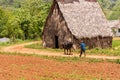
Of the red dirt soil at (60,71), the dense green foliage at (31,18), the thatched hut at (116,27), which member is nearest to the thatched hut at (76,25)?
the red dirt soil at (60,71)

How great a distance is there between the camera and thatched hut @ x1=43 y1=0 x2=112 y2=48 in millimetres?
44188

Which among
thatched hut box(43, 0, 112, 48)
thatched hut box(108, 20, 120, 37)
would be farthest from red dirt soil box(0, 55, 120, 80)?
thatched hut box(108, 20, 120, 37)

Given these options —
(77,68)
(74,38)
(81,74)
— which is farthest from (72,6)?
(81,74)

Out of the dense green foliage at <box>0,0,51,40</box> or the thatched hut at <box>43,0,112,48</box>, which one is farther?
the dense green foliage at <box>0,0,51,40</box>

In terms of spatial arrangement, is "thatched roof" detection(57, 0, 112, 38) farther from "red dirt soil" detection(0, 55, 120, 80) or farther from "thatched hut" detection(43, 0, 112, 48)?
"red dirt soil" detection(0, 55, 120, 80)

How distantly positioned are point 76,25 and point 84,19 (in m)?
2.49

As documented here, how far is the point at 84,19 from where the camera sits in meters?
46.2

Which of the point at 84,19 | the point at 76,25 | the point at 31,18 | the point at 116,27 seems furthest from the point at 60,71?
the point at 116,27

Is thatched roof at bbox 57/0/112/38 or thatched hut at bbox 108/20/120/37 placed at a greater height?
thatched roof at bbox 57/0/112/38

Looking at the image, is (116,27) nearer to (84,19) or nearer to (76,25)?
(84,19)

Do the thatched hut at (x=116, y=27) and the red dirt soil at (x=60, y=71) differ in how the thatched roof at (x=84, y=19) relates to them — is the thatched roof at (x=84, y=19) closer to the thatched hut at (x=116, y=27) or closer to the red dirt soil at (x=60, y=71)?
the red dirt soil at (x=60, y=71)

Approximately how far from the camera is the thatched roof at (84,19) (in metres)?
44.2

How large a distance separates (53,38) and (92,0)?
8.42 m

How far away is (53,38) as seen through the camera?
47344 millimetres
